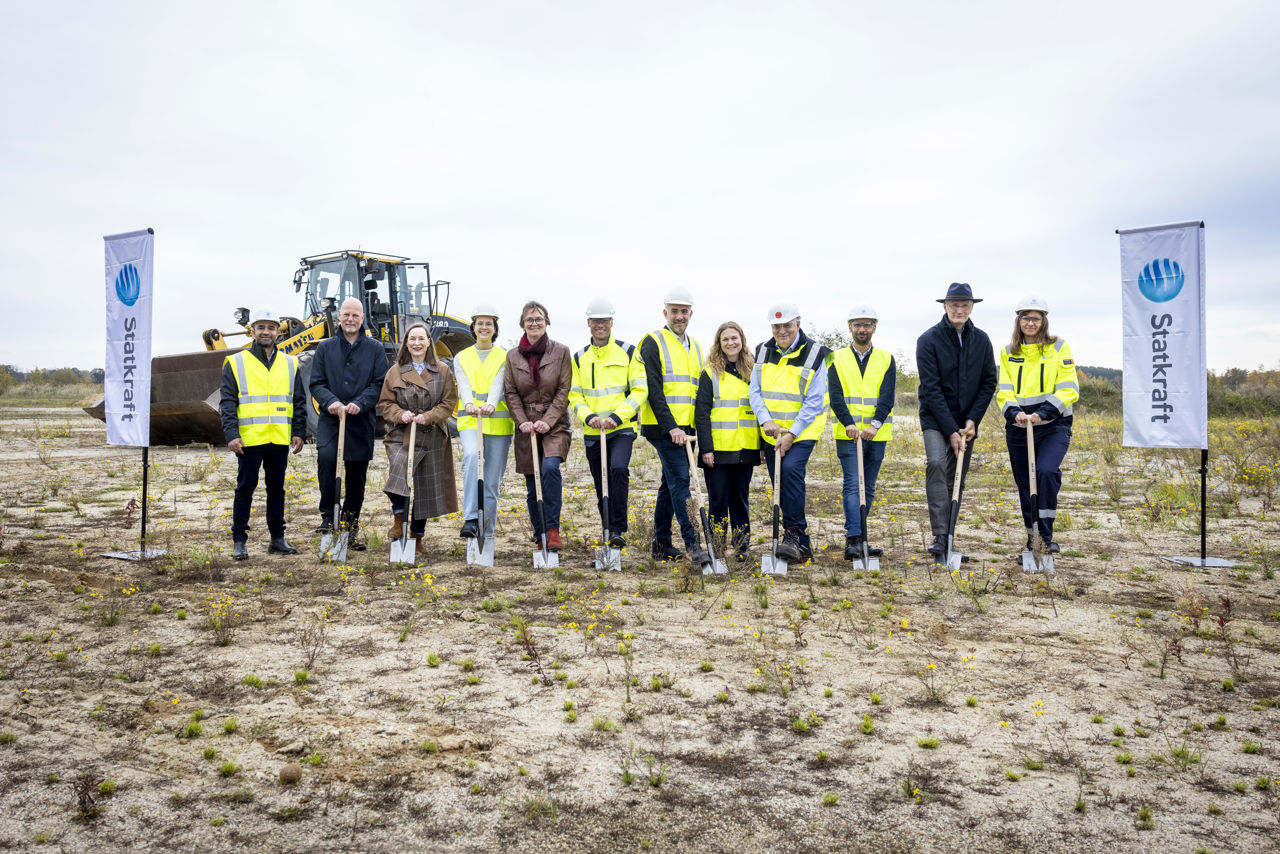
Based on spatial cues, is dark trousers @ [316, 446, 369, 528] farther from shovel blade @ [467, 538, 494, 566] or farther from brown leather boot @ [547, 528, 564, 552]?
brown leather boot @ [547, 528, 564, 552]

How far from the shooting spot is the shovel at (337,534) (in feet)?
22.7

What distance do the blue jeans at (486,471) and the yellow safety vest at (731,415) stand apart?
1.80m

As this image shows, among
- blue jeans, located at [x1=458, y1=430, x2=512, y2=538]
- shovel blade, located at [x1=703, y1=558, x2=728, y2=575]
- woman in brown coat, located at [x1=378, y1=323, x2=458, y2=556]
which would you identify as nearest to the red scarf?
blue jeans, located at [x1=458, y1=430, x2=512, y2=538]

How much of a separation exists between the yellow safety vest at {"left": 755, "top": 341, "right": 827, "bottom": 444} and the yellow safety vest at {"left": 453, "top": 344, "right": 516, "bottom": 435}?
2138 mm

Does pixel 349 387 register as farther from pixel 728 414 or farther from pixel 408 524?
pixel 728 414

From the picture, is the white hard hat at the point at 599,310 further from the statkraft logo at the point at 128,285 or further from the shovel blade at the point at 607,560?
the statkraft logo at the point at 128,285

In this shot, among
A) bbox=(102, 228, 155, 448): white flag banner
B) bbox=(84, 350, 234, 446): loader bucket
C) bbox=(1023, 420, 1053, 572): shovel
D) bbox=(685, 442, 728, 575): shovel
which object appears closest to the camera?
bbox=(1023, 420, 1053, 572): shovel

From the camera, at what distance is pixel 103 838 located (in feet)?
9.28

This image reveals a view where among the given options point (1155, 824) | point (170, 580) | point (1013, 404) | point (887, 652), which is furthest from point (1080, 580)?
point (170, 580)

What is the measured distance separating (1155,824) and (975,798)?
0.58 metres

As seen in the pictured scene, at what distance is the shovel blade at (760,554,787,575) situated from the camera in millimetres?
6637

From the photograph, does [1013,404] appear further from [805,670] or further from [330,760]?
[330,760]

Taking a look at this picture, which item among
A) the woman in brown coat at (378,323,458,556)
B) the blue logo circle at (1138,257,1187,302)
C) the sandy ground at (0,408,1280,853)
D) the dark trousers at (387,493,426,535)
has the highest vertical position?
the blue logo circle at (1138,257,1187,302)

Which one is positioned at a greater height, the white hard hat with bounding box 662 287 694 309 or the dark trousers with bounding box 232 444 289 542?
the white hard hat with bounding box 662 287 694 309
